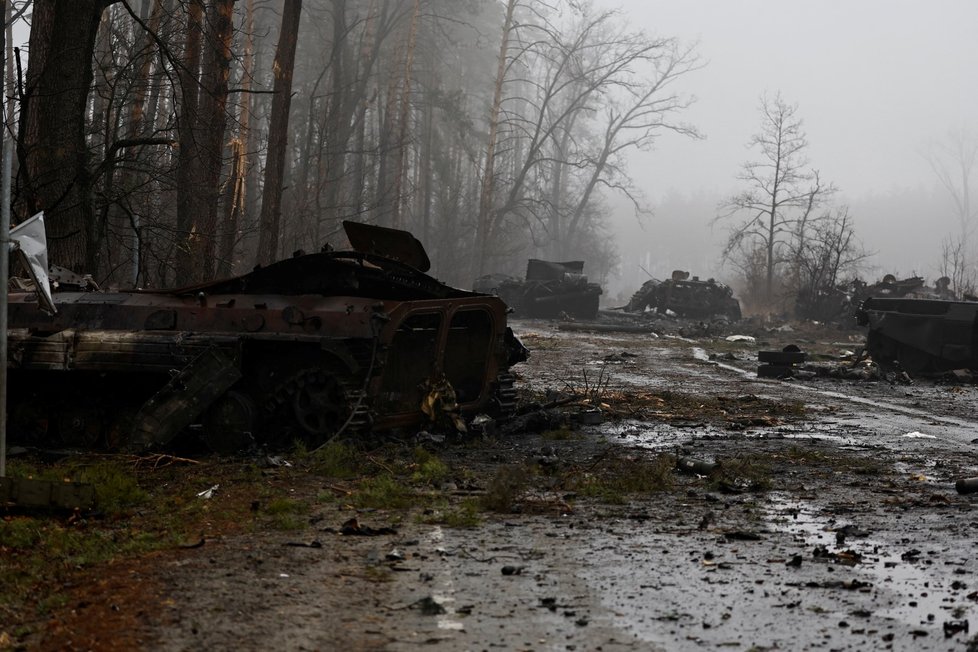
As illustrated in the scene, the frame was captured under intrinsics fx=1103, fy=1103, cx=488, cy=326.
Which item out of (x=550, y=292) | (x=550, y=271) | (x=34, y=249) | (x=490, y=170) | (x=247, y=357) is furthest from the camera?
(x=490, y=170)

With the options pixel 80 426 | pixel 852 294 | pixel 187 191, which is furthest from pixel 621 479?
pixel 852 294

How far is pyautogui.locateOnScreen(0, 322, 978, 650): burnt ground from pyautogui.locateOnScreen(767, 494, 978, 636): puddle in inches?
0.7

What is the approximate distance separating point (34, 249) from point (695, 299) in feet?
115

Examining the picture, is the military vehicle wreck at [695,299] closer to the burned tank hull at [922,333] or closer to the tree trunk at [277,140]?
the burned tank hull at [922,333]

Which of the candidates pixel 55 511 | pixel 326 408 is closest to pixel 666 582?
pixel 55 511

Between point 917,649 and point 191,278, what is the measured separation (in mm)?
14607

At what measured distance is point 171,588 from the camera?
4.74m

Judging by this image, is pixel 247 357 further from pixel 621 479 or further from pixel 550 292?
pixel 550 292

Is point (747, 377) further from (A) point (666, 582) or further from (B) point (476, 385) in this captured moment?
(A) point (666, 582)

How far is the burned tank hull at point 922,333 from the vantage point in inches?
733

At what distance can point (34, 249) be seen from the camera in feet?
20.5

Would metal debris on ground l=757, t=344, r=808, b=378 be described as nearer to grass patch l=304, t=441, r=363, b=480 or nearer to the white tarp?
grass patch l=304, t=441, r=363, b=480

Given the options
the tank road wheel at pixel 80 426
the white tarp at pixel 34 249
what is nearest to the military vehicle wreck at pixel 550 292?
the tank road wheel at pixel 80 426

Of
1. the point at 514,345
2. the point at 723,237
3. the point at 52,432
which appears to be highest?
the point at 723,237
